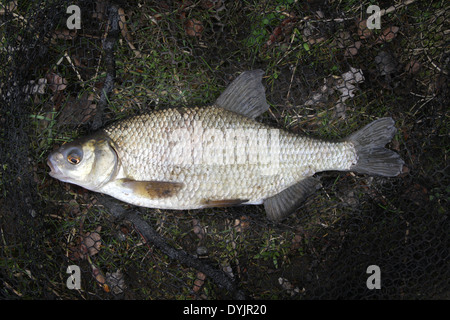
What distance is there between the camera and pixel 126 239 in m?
2.31

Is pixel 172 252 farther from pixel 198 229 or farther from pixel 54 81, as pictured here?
pixel 54 81

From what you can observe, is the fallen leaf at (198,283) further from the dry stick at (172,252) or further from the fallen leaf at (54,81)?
the fallen leaf at (54,81)

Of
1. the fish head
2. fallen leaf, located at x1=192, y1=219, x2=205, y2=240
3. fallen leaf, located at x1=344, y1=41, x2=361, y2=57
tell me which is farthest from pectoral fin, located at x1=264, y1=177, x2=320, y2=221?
the fish head

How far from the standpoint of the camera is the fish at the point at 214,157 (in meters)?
2.04

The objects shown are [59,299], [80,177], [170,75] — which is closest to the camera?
[80,177]

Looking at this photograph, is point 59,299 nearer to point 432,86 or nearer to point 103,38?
point 103,38

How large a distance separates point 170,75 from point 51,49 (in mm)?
860

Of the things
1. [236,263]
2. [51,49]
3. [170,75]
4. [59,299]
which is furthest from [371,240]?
[51,49]

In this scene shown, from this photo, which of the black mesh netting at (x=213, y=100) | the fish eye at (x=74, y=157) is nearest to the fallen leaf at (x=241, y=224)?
the black mesh netting at (x=213, y=100)

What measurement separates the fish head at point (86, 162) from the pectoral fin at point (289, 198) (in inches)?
40.9

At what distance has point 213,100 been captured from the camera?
2.32 metres

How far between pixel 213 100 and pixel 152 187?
2.48 feet

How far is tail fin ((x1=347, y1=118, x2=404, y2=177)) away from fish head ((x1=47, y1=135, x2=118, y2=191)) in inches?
61.8

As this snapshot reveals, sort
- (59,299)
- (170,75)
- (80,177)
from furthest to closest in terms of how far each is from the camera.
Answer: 1. (170,75)
2. (59,299)
3. (80,177)
